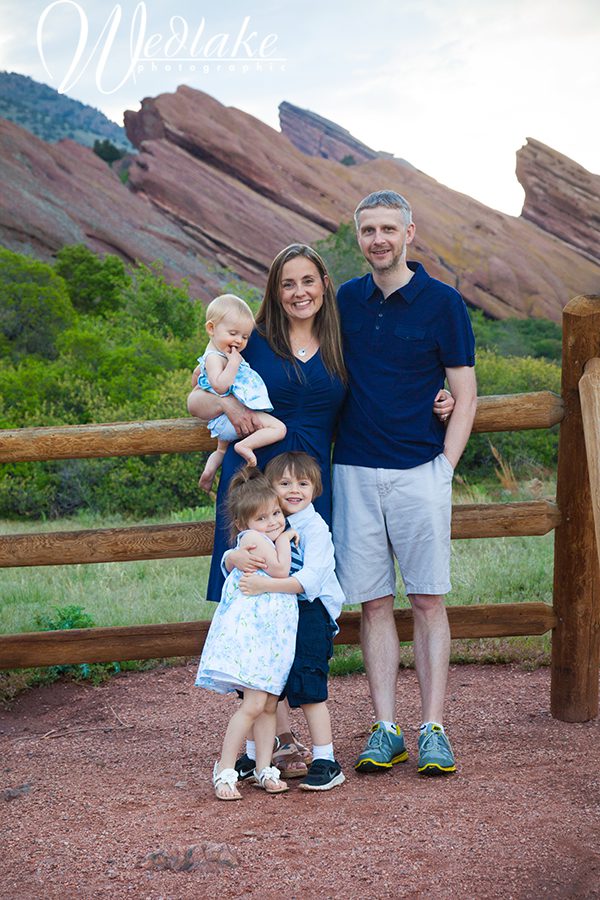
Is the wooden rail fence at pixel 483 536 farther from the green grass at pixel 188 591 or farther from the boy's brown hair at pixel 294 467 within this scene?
the green grass at pixel 188 591

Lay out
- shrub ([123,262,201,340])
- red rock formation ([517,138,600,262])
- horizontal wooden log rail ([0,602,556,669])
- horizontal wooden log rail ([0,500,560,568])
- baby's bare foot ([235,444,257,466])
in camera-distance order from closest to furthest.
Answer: baby's bare foot ([235,444,257,466]) < horizontal wooden log rail ([0,500,560,568]) < horizontal wooden log rail ([0,602,556,669]) < shrub ([123,262,201,340]) < red rock formation ([517,138,600,262])

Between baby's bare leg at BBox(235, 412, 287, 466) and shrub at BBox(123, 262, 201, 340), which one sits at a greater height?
shrub at BBox(123, 262, 201, 340)

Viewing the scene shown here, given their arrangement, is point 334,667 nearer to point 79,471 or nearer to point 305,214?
point 79,471

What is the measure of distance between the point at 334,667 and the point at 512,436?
31.9 ft

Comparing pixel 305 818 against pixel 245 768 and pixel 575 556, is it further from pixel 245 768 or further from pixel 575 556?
pixel 575 556

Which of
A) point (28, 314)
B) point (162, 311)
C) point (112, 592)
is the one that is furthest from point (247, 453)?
point (162, 311)

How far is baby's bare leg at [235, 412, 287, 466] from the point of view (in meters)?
3.50

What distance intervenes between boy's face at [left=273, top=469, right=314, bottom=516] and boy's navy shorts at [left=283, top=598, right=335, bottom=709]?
1.18 ft

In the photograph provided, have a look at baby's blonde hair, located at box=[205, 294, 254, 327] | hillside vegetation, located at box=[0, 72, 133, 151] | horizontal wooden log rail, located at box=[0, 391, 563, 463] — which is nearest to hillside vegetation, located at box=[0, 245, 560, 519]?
horizontal wooden log rail, located at box=[0, 391, 563, 463]

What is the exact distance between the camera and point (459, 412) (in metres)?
3.66

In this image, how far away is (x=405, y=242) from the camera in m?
3.64

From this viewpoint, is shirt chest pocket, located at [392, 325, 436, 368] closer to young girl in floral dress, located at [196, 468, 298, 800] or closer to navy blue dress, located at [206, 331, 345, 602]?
navy blue dress, located at [206, 331, 345, 602]

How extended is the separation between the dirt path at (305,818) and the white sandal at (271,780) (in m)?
0.03

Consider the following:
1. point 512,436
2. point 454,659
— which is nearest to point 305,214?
point 512,436
